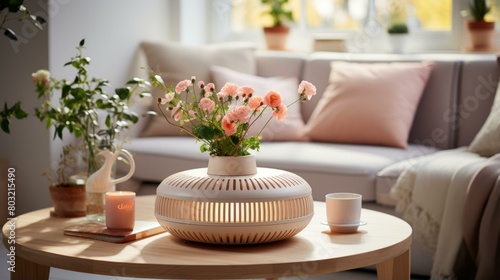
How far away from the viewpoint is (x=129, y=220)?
7.08ft

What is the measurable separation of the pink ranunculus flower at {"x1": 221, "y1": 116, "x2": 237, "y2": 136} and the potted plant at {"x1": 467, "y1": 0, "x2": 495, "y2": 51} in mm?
2564

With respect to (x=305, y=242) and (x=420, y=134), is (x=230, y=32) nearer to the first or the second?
(x=420, y=134)

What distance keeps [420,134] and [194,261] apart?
2.34 meters

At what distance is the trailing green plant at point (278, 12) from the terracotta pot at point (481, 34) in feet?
3.48

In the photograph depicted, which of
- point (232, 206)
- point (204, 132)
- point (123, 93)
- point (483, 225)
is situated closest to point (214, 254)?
point (232, 206)

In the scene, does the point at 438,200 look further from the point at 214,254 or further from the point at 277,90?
the point at 214,254

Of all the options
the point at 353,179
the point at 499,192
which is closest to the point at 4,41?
the point at 353,179

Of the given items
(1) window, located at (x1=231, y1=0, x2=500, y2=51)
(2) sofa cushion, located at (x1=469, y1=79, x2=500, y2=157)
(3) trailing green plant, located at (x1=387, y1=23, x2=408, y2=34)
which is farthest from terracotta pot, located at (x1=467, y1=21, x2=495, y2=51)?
(2) sofa cushion, located at (x1=469, y1=79, x2=500, y2=157)

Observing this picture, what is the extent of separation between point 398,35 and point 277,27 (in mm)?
716

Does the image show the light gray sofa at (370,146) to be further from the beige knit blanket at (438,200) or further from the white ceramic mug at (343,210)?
the white ceramic mug at (343,210)

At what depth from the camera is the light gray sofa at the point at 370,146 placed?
3.33 m

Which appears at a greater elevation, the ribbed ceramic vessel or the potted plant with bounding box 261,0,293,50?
the potted plant with bounding box 261,0,293,50

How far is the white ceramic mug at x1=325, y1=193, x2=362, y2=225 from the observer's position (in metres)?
2.16

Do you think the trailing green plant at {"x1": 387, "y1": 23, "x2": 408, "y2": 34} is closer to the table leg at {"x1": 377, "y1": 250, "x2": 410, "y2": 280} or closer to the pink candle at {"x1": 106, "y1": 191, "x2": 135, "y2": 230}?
the table leg at {"x1": 377, "y1": 250, "x2": 410, "y2": 280}
